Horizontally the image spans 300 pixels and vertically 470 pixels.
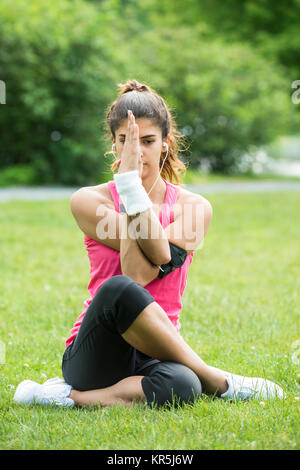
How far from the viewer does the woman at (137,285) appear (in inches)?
107

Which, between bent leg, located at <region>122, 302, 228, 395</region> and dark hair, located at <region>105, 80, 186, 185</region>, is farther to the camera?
dark hair, located at <region>105, 80, 186, 185</region>

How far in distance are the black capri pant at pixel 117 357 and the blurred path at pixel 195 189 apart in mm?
7913

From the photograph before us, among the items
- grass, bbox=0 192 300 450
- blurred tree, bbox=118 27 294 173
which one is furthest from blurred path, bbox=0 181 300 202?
blurred tree, bbox=118 27 294 173

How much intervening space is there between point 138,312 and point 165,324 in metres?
0.16

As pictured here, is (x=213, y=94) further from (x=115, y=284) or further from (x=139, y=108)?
(x=115, y=284)

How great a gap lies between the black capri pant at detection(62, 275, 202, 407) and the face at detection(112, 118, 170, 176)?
61 centimetres

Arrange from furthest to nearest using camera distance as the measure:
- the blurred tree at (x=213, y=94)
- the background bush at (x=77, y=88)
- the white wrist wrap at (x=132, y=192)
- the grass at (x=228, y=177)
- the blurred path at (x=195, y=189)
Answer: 1. the blurred tree at (x=213, y=94)
2. the grass at (x=228, y=177)
3. the background bush at (x=77, y=88)
4. the blurred path at (x=195, y=189)
5. the white wrist wrap at (x=132, y=192)

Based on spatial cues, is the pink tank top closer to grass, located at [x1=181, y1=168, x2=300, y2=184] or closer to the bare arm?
the bare arm

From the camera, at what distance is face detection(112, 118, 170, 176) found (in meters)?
2.95

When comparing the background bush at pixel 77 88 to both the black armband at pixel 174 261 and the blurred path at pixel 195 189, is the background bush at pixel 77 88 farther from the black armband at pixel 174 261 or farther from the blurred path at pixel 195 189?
the black armband at pixel 174 261

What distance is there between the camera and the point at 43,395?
115 inches

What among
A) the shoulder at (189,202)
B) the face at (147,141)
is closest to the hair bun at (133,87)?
the face at (147,141)

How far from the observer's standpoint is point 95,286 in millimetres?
3066

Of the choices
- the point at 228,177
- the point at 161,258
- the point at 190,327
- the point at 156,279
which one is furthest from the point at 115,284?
the point at 228,177
